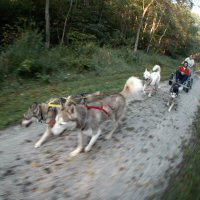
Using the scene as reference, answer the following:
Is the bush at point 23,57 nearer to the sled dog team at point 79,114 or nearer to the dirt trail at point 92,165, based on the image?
the dirt trail at point 92,165

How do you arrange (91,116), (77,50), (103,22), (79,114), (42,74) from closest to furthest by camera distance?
1. (79,114)
2. (91,116)
3. (42,74)
4. (77,50)
5. (103,22)

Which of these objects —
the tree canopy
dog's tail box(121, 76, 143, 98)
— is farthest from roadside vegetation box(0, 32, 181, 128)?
dog's tail box(121, 76, 143, 98)

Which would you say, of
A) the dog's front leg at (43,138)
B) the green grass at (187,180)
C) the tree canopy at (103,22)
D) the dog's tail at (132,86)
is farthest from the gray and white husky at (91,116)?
the tree canopy at (103,22)

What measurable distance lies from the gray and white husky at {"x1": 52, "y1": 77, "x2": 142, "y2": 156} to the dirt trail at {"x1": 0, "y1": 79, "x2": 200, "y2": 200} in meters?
0.45

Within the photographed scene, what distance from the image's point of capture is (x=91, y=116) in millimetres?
5527

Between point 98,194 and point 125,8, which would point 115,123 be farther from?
point 125,8

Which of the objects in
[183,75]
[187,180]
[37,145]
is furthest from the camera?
[183,75]

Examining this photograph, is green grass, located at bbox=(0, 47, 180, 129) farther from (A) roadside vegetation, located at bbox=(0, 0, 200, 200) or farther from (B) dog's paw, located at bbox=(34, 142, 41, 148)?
(B) dog's paw, located at bbox=(34, 142, 41, 148)

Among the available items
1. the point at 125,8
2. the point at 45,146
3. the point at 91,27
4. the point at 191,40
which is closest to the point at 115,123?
the point at 45,146

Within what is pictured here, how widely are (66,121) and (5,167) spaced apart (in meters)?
1.38

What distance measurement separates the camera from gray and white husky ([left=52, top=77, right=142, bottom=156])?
490cm

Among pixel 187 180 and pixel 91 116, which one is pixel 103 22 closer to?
pixel 91 116

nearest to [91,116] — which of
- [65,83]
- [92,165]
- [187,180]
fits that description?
[92,165]

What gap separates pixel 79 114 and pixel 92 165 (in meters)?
1.06
